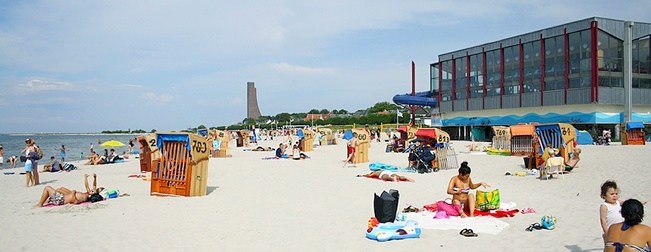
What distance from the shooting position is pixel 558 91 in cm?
3538

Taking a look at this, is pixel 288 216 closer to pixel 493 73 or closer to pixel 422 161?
pixel 422 161

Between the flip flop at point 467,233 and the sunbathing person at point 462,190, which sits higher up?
the sunbathing person at point 462,190

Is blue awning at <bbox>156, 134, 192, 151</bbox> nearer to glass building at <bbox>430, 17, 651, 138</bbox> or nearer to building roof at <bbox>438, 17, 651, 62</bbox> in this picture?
glass building at <bbox>430, 17, 651, 138</bbox>

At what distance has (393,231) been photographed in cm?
672

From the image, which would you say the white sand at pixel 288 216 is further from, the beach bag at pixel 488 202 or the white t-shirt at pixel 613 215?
the white t-shirt at pixel 613 215

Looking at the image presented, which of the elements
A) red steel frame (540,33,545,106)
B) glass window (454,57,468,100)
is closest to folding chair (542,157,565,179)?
red steel frame (540,33,545,106)

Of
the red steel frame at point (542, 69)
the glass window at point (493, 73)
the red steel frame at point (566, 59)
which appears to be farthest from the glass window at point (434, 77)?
the red steel frame at point (566, 59)

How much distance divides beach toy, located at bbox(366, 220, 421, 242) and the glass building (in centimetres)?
3101

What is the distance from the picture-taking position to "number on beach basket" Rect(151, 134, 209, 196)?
11086 millimetres

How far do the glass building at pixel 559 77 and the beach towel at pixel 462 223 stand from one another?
2980cm

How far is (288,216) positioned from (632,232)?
18.5ft

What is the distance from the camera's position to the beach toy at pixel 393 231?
21.7 ft

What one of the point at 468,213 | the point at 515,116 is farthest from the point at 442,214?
the point at 515,116

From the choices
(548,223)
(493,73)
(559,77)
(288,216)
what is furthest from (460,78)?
(548,223)
